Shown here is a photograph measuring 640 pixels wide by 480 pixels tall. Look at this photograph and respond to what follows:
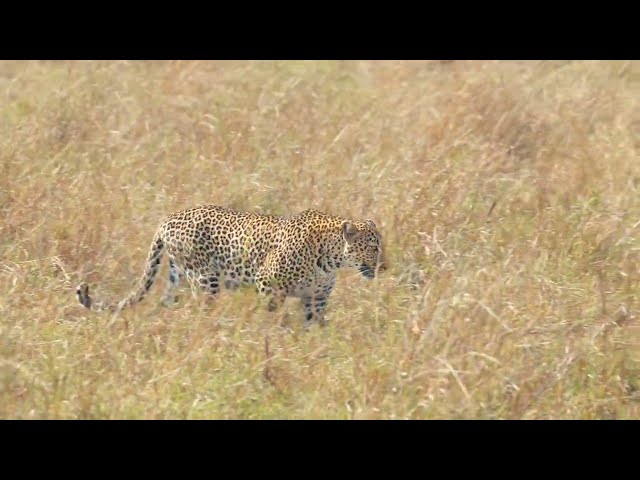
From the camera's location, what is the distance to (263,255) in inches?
314

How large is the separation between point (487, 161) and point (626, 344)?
11.0 ft

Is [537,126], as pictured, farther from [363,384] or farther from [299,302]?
[363,384]

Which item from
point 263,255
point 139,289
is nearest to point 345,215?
point 263,255

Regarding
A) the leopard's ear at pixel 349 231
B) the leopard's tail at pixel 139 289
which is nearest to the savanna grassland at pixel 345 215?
the leopard's tail at pixel 139 289

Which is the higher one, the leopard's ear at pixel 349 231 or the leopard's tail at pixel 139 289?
the leopard's ear at pixel 349 231

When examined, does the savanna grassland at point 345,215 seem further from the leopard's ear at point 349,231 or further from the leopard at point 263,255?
the leopard's ear at point 349,231

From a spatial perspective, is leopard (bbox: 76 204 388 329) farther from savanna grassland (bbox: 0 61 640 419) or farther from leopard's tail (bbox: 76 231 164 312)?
savanna grassland (bbox: 0 61 640 419)

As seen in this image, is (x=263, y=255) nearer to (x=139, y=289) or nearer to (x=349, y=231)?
(x=349, y=231)

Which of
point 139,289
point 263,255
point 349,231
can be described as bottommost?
point 139,289

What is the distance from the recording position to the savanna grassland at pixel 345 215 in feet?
20.7

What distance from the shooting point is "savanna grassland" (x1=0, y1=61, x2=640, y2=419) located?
20.7 ft

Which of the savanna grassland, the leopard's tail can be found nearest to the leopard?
the leopard's tail

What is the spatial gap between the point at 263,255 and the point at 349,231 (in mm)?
592

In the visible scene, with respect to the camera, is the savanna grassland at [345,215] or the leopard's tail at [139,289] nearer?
the savanna grassland at [345,215]
